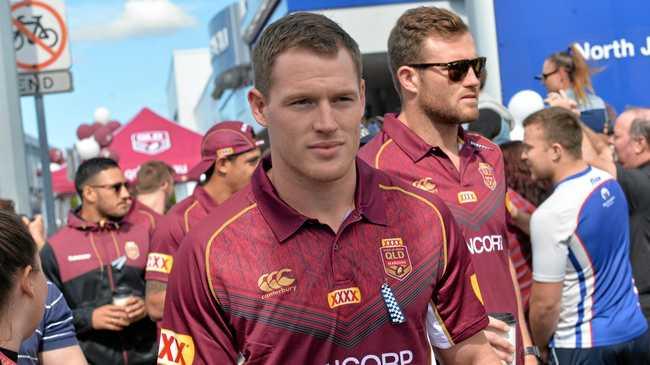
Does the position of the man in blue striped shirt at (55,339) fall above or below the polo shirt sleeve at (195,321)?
below

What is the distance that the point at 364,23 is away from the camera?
10086mm

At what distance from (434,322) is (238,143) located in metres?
4.07

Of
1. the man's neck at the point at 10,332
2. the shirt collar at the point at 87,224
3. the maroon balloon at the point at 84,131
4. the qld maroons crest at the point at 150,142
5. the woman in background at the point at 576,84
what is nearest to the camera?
the man's neck at the point at 10,332

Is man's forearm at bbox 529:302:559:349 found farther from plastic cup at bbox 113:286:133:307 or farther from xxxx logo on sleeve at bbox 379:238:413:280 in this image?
xxxx logo on sleeve at bbox 379:238:413:280

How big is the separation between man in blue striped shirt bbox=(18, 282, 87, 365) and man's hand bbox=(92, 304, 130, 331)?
2.41m

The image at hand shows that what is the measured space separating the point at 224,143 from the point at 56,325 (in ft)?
9.20

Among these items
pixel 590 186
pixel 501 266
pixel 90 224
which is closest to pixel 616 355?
pixel 590 186

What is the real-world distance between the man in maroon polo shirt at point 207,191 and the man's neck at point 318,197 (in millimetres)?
3156

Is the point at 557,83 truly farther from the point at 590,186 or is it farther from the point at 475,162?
the point at 475,162

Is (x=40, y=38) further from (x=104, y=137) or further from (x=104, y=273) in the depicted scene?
(x=104, y=137)

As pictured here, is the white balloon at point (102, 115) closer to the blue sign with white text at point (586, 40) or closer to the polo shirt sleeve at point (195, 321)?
the blue sign with white text at point (586, 40)

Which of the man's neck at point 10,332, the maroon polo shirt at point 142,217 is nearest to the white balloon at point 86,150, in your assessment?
the maroon polo shirt at point 142,217

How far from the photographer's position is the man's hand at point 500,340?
3559mm

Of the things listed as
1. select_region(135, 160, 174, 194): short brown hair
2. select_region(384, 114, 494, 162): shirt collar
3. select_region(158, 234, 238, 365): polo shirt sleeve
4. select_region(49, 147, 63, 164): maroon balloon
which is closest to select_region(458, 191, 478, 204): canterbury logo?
select_region(384, 114, 494, 162): shirt collar
